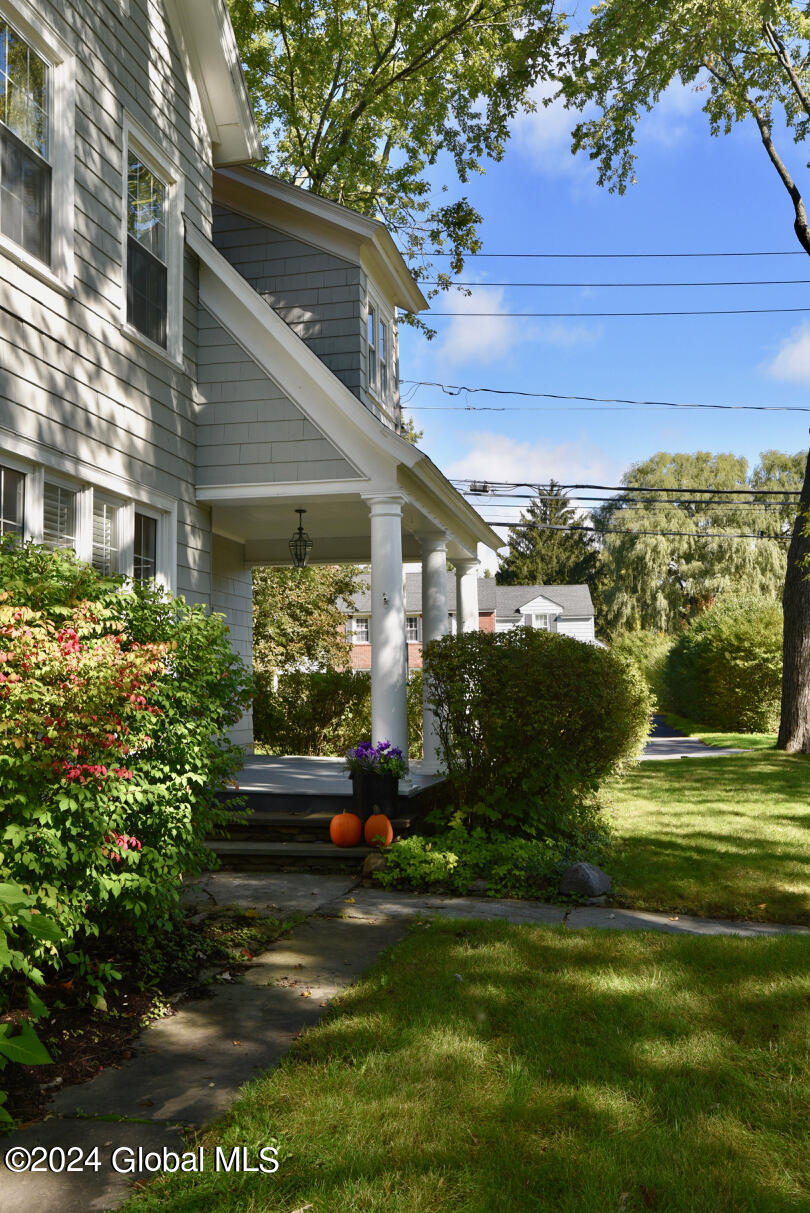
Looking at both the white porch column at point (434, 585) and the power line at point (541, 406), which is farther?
the power line at point (541, 406)

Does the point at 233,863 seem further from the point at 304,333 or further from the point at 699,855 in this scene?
the point at 304,333

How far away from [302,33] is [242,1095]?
1711cm

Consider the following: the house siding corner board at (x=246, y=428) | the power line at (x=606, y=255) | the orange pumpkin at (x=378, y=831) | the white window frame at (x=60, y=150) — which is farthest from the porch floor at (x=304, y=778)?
the power line at (x=606, y=255)

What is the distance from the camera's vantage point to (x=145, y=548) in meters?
7.69

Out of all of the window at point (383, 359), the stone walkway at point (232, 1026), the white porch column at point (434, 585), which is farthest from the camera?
the window at point (383, 359)

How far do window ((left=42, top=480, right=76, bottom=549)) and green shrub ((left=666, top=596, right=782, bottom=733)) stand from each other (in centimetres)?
1835

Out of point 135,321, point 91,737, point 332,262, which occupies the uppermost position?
point 332,262

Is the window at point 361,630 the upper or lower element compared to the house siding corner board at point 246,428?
lower

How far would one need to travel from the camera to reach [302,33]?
15.4m

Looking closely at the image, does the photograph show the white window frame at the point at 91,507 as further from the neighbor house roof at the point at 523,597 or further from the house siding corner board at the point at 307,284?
the neighbor house roof at the point at 523,597

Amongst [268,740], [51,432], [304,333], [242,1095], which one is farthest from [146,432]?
[268,740]

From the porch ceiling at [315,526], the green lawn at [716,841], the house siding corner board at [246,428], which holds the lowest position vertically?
the green lawn at [716,841]

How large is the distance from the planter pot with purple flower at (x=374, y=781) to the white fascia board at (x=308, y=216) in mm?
5713

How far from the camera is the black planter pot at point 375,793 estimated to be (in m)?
7.58
